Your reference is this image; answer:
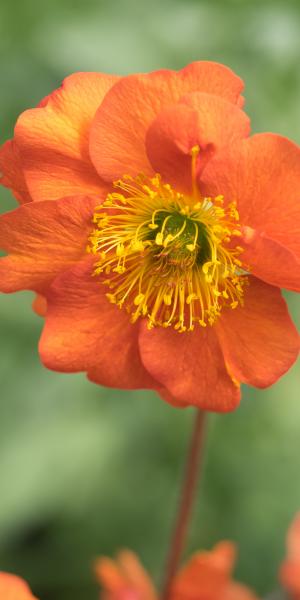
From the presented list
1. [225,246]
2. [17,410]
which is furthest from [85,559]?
[225,246]

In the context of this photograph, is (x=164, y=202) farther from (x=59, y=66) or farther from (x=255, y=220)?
(x=59, y=66)

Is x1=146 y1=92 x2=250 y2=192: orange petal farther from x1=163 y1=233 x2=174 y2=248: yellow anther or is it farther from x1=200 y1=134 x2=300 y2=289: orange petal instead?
x1=163 y1=233 x2=174 y2=248: yellow anther

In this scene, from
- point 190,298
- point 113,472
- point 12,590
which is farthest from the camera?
point 113,472

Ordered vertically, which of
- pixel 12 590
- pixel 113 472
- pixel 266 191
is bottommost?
pixel 113 472

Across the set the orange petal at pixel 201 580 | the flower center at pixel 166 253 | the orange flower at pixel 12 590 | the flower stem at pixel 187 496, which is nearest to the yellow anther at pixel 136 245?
the flower center at pixel 166 253

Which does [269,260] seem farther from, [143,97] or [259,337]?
[143,97]

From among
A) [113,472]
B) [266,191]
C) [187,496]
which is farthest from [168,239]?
[113,472]

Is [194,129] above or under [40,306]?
above

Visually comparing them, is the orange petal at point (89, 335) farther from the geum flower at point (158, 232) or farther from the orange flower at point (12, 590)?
the orange flower at point (12, 590)
